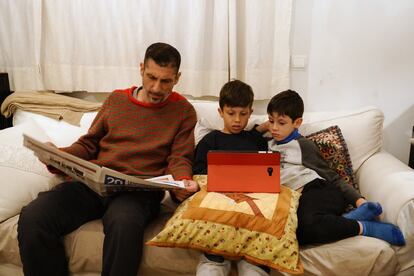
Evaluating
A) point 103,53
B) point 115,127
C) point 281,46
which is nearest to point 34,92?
point 103,53

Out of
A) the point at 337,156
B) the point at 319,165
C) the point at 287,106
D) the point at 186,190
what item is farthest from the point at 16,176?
the point at 337,156

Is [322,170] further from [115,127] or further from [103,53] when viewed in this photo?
[103,53]

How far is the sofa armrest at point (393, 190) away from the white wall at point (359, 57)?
18.6 inches

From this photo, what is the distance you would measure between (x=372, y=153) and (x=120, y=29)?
1582 millimetres

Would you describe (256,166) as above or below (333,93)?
below

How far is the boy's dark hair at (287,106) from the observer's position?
1604 mm

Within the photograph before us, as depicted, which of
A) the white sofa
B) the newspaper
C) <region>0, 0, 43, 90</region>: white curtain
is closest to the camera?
the newspaper

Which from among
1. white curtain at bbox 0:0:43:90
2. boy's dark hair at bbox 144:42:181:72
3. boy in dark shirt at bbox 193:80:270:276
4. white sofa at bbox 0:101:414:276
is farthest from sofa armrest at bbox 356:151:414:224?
white curtain at bbox 0:0:43:90

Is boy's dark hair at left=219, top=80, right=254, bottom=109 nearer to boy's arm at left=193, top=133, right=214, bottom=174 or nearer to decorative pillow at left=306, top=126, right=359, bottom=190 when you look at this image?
boy's arm at left=193, top=133, right=214, bottom=174

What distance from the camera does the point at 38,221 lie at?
1.35 meters

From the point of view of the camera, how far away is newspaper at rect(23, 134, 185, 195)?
1193 millimetres

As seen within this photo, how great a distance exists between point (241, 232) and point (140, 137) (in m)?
0.67

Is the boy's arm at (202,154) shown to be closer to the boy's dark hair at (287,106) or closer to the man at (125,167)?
the man at (125,167)

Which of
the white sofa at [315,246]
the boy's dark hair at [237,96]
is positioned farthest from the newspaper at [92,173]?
the boy's dark hair at [237,96]
